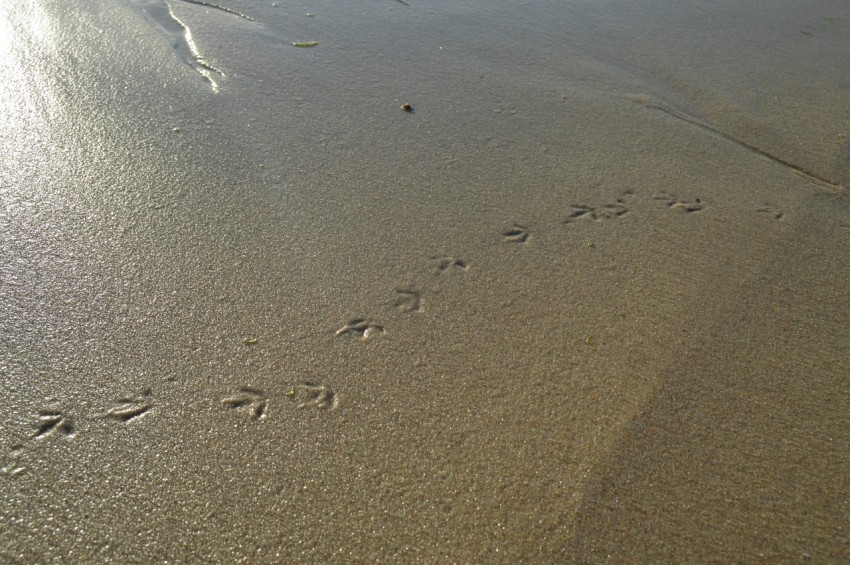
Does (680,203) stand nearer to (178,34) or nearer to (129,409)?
(129,409)

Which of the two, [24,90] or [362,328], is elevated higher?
[24,90]

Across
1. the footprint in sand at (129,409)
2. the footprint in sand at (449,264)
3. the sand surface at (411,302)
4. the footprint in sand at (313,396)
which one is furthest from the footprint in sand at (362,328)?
the footprint in sand at (129,409)

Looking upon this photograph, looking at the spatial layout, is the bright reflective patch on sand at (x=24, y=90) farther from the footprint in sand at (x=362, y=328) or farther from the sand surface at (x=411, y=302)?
the footprint in sand at (x=362, y=328)

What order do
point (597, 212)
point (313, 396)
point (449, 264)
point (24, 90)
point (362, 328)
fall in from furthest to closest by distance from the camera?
point (24, 90), point (597, 212), point (449, 264), point (362, 328), point (313, 396)

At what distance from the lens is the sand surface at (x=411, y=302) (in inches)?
59.4

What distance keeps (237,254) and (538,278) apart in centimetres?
94

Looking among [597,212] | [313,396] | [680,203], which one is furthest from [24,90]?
[680,203]

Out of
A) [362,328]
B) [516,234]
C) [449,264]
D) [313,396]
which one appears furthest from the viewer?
[516,234]

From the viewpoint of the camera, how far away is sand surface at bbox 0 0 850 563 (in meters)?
1.51

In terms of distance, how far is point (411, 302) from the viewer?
204 cm

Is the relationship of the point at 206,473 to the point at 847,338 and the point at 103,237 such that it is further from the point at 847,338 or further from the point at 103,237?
the point at 847,338

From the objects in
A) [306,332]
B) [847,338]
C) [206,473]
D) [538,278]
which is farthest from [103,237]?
[847,338]

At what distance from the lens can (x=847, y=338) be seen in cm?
202

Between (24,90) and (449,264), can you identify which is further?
(24,90)
